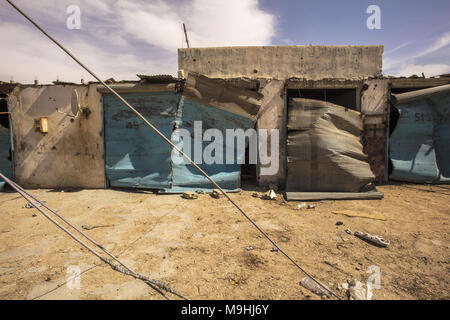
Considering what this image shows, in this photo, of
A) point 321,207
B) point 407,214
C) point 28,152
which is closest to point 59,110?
point 28,152

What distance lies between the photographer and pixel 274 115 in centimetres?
623

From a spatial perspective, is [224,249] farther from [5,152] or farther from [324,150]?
[5,152]

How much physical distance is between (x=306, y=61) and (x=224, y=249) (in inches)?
293

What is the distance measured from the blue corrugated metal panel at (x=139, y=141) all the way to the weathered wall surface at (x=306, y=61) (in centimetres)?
343

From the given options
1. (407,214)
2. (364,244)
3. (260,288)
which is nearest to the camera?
(260,288)

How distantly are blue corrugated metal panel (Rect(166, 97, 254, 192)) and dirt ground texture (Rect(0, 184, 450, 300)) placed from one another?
0.88 meters

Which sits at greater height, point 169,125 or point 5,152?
point 169,125

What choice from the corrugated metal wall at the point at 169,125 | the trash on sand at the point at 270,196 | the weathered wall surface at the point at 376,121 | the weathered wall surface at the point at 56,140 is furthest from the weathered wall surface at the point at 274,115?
the weathered wall surface at the point at 56,140

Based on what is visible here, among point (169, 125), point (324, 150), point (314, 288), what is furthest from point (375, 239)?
point (169, 125)

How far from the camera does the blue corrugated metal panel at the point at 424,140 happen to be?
616 centimetres

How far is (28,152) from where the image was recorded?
21.5 ft
